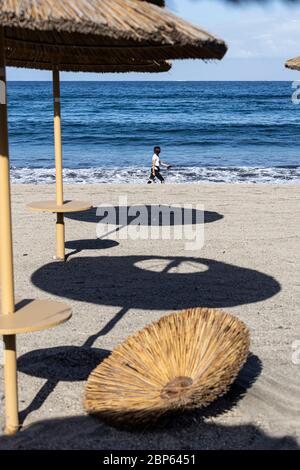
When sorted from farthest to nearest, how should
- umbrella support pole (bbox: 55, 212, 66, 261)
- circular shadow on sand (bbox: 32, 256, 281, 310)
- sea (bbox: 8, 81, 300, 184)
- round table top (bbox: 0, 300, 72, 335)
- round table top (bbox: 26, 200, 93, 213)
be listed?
sea (bbox: 8, 81, 300, 184), umbrella support pole (bbox: 55, 212, 66, 261), round table top (bbox: 26, 200, 93, 213), circular shadow on sand (bbox: 32, 256, 281, 310), round table top (bbox: 0, 300, 72, 335)

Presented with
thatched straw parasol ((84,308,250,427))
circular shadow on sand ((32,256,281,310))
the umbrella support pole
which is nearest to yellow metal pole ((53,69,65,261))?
the umbrella support pole

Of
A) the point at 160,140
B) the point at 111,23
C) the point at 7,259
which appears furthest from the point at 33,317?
the point at 160,140

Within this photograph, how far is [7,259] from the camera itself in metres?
3.44

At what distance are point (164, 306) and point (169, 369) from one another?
1.69 m

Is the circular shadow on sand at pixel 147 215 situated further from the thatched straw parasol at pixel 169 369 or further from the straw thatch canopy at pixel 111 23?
the straw thatch canopy at pixel 111 23

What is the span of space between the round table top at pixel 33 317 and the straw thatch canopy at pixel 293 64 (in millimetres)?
4006

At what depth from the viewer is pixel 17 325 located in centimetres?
329

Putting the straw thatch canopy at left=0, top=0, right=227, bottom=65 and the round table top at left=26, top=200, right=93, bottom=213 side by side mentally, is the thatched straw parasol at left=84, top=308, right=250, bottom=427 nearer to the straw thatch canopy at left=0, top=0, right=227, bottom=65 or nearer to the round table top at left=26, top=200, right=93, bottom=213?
the straw thatch canopy at left=0, top=0, right=227, bottom=65

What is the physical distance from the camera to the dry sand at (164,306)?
3.58 meters

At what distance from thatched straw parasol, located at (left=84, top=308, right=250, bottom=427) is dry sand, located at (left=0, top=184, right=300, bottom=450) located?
12 centimetres

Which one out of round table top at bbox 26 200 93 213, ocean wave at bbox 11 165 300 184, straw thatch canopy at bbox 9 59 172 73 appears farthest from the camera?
ocean wave at bbox 11 165 300 184

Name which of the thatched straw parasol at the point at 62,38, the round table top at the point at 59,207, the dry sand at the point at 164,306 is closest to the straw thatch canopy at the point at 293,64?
the dry sand at the point at 164,306

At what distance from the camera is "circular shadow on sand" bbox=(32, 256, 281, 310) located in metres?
5.92

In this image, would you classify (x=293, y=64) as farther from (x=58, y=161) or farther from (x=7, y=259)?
(x=7, y=259)
